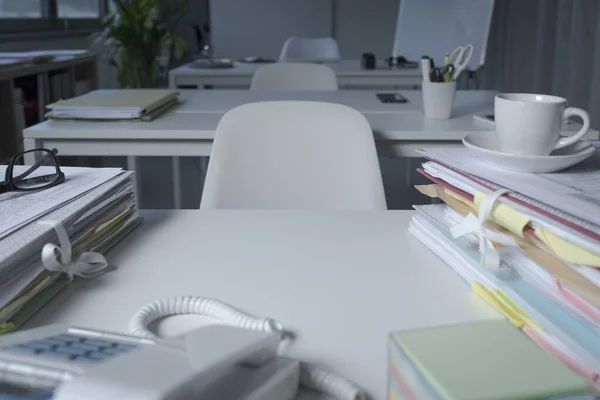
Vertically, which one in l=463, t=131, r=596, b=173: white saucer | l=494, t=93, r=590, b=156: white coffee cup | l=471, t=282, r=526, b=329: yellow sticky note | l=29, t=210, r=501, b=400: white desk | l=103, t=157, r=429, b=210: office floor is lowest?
l=103, t=157, r=429, b=210: office floor

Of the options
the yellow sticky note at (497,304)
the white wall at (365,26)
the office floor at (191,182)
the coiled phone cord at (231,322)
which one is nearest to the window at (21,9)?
the office floor at (191,182)

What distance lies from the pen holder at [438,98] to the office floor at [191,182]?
46.9 inches

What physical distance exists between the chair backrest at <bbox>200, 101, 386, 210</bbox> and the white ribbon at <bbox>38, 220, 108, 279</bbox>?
A: 552 mm

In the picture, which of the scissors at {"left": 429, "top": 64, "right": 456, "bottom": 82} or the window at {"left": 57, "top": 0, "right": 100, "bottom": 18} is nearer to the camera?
the scissors at {"left": 429, "top": 64, "right": 456, "bottom": 82}

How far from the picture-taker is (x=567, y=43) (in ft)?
12.8

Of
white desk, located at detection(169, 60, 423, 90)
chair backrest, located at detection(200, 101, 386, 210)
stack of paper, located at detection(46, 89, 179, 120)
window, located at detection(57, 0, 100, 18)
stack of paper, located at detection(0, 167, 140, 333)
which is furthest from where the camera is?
window, located at detection(57, 0, 100, 18)

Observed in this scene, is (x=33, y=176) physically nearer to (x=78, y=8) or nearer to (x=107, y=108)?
(x=107, y=108)

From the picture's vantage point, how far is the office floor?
322cm

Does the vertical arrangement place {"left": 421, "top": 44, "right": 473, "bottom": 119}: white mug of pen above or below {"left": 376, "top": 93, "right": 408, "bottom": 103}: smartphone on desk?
above

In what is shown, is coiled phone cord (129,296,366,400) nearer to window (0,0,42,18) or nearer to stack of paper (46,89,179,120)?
stack of paper (46,89,179,120)

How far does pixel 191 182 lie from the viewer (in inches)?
146

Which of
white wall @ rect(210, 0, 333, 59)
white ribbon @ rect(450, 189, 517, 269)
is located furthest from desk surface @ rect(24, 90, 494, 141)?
white wall @ rect(210, 0, 333, 59)

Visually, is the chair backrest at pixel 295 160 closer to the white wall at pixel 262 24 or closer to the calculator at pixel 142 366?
the calculator at pixel 142 366

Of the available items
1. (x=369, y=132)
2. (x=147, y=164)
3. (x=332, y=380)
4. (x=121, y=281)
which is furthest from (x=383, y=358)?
(x=147, y=164)
